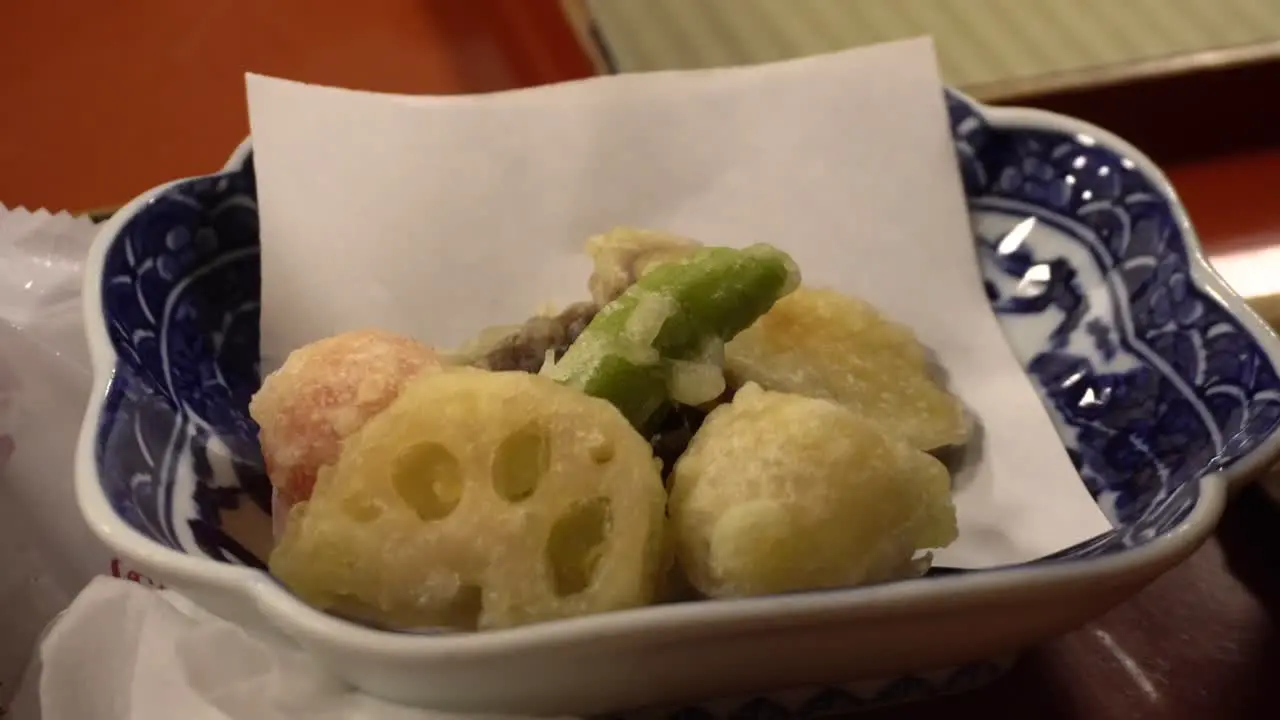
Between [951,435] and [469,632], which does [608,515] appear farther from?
[951,435]

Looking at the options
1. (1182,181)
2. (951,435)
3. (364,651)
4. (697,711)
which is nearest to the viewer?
(364,651)

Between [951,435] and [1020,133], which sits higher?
[1020,133]

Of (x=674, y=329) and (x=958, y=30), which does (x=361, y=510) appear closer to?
(x=674, y=329)

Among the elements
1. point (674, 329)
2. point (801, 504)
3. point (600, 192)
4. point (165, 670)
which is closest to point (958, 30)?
point (600, 192)

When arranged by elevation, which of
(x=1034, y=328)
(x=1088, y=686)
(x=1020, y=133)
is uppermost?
(x=1020, y=133)

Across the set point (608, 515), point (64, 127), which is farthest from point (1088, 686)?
point (64, 127)

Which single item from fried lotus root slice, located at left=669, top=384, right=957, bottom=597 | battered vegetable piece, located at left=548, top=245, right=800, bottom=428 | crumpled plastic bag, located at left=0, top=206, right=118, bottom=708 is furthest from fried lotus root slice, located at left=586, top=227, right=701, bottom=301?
crumpled plastic bag, located at left=0, top=206, right=118, bottom=708
